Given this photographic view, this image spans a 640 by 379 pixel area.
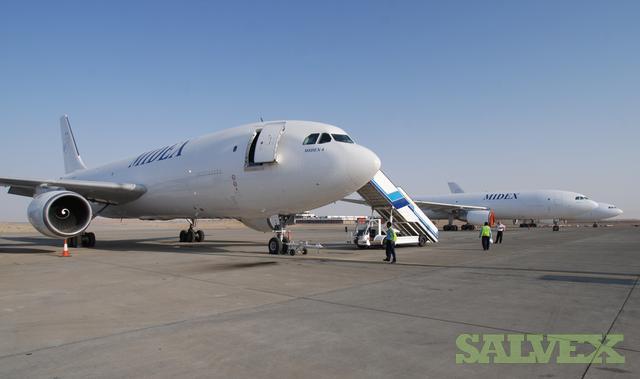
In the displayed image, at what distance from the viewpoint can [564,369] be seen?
3600 mm

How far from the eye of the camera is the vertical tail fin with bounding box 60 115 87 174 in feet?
89.9

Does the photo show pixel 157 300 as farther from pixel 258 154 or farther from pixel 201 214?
pixel 201 214

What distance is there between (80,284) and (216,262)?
4.15 metres

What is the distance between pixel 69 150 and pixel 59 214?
45.4ft

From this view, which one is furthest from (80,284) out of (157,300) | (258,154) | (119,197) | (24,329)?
(119,197)

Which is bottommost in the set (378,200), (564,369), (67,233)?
(564,369)

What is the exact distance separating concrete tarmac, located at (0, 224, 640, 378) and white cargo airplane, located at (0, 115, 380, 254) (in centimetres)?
327

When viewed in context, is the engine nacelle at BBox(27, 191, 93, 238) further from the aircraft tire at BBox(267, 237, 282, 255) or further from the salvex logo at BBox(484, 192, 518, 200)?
the salvex logo at BBox(484, 192, 518, 200)

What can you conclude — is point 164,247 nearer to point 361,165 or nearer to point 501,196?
point 361,165

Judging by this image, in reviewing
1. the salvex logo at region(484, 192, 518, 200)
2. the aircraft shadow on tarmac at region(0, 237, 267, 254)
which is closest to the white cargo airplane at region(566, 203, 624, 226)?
the salvex logo at region(484, 192, 518, 200)

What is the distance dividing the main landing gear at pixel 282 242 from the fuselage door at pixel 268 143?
2.23m

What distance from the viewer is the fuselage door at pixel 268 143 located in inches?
518

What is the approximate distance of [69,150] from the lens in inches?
1103

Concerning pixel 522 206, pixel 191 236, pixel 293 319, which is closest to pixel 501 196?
pixel 522 206
